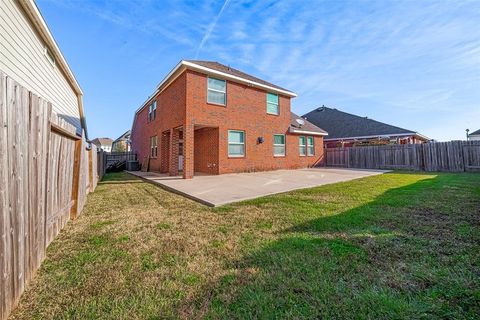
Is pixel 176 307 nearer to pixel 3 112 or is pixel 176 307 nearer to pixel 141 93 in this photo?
pixel 3 112

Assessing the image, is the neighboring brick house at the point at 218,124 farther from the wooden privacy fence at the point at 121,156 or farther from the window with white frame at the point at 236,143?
the wooden privacy fence at the point at 121,156

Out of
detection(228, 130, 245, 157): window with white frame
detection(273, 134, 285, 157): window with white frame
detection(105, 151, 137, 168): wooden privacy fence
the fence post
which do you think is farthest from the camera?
detection(105, 151, 137, 168): wooden privacy fence

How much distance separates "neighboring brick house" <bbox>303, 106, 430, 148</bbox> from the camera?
20.2 metres

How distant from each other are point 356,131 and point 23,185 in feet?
81.8

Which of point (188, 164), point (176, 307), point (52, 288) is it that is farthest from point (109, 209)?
point (188, 164)

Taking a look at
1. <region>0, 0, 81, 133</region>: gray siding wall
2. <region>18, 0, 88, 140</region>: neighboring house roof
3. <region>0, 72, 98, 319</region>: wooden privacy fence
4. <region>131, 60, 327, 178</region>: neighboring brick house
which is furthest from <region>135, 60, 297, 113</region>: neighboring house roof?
<region>0, 72, 98, 319</region>: wooden privacy fence

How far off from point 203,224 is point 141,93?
20.0 m

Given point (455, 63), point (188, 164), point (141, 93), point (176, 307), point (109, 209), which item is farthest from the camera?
point (141, 93)

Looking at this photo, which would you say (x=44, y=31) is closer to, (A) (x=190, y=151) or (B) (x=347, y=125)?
(A) (x=190, y=151)

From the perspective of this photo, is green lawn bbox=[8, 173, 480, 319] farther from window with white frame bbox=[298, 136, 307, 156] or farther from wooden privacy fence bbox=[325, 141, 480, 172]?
wooden privacy fence bbox=[325, 141, 480, 172]

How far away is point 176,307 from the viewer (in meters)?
1.82

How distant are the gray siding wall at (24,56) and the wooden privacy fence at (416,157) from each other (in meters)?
19.4

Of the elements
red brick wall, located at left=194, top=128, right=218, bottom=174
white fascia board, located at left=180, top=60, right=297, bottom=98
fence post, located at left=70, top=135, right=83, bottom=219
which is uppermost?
white fascia board, located at left=180, top=60, right=297, bottom=98

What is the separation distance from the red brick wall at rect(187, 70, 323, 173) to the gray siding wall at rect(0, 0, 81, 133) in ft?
17.3
